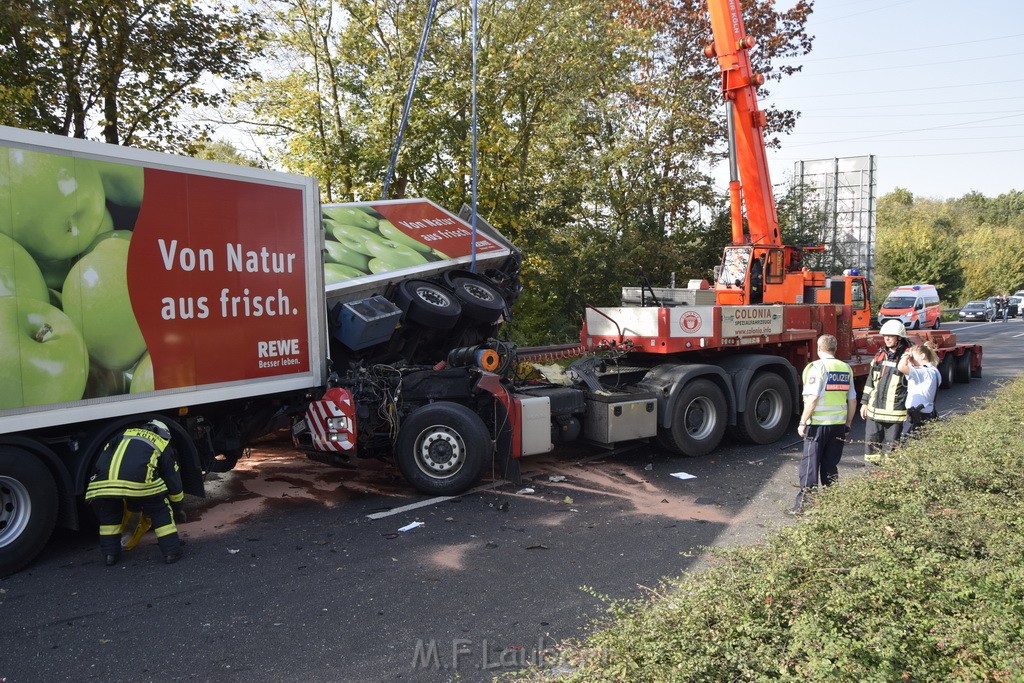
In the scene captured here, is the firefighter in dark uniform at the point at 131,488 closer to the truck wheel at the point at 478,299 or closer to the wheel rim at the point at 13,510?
the wheel rim at the point at 13,510

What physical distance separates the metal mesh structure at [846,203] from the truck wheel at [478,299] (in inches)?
764

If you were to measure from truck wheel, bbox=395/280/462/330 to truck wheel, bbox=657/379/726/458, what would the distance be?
2842 millimetres

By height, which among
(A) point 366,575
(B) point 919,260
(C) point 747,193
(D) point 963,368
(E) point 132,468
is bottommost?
(A) point 366,575

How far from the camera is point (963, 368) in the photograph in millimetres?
16203

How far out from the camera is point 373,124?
15336 mm

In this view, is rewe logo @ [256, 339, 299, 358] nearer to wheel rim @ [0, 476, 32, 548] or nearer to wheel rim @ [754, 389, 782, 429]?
wheel rim @ [0, 476, 32, 548]

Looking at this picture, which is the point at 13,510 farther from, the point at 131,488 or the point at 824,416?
the point at 824,416

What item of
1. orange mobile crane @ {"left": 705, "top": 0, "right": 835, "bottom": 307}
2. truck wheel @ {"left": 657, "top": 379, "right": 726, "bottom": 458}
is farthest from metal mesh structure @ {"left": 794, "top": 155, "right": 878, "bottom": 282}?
truck wheel @ {"left": 657, "top": 379, "right": 726, "bottom": 458}

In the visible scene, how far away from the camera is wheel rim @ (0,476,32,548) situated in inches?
220

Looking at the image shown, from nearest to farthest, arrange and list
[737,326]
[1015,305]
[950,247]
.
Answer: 1. [737,326]
2. [1015,305]
3. [950,247]

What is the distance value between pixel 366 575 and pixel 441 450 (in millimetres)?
2146

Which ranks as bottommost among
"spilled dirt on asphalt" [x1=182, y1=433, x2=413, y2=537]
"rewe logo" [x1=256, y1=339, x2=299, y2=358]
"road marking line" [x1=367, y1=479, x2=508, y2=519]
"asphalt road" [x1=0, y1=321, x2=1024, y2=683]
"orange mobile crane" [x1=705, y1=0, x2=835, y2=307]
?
"asphalt road" [x1=0, y1=321, x2=1024, y2=683]

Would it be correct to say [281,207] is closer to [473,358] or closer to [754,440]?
[473,358]

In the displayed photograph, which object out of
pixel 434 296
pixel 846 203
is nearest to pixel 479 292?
pixel 434 296
